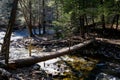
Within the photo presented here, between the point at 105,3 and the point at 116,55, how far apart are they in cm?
607

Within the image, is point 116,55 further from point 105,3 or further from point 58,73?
point 58,73

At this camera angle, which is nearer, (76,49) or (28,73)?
(28,73)

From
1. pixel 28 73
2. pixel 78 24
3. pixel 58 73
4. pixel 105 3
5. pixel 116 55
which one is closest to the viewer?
pixel 28 73

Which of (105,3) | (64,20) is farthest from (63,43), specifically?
(105,3)

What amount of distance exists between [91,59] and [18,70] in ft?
25.0

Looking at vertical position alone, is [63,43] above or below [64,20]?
below

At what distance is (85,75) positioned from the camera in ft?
48.9

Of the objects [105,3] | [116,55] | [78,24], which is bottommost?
[116,55]

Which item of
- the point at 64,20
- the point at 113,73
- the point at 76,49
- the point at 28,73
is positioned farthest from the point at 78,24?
the point at 28,73

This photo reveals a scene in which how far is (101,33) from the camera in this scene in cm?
2883

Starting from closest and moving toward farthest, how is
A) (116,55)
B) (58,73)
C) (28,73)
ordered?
(28,73), (58,73), (116,55)

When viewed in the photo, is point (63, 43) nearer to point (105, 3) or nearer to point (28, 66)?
point (105, 3)

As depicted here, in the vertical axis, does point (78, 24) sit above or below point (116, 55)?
above

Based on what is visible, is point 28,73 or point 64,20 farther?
point 64,20
